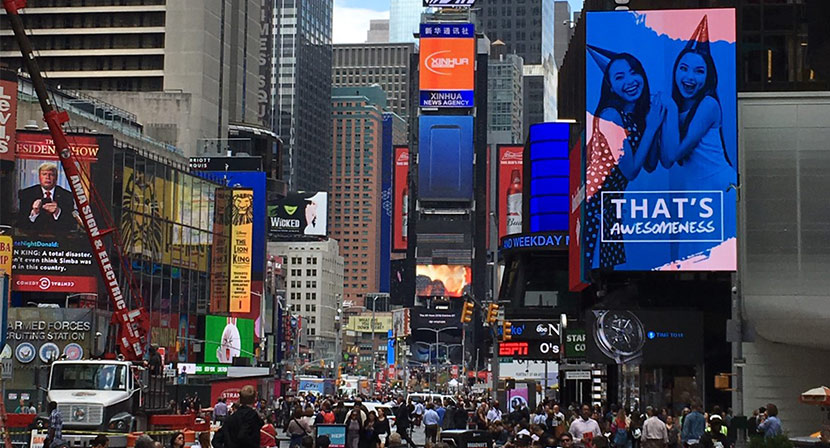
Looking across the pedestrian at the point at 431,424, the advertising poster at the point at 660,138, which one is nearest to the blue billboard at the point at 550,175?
the advertising poster at the point at 660,138

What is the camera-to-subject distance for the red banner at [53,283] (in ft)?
241

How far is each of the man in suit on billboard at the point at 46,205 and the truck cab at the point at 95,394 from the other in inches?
1701

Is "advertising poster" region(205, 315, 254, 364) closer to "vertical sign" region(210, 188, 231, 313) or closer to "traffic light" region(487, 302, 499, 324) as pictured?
"vertical sign" region(210, 188, 231, 313)

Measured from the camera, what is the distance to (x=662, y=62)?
2092 inches

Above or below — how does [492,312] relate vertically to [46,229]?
below

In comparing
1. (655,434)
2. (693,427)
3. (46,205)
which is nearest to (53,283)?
(46,205)

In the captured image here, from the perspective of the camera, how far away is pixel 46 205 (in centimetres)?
7362

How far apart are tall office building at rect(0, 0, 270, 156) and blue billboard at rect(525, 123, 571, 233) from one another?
134 ft

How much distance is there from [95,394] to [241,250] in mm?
68678

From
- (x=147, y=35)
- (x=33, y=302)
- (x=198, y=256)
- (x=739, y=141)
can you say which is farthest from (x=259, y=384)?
(x=147, y=35)

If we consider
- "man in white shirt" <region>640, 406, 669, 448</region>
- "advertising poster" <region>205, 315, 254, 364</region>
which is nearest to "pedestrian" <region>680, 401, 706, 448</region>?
"man in white shirt" <region>640, 406, 669, 448</region>

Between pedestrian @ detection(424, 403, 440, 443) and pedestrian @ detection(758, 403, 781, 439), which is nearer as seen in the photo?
pedestrian @ detection(758, 403, 781, 439)

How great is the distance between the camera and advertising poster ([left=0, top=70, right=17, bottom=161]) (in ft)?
231

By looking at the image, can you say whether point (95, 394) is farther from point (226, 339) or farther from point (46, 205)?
point (226, 339)
